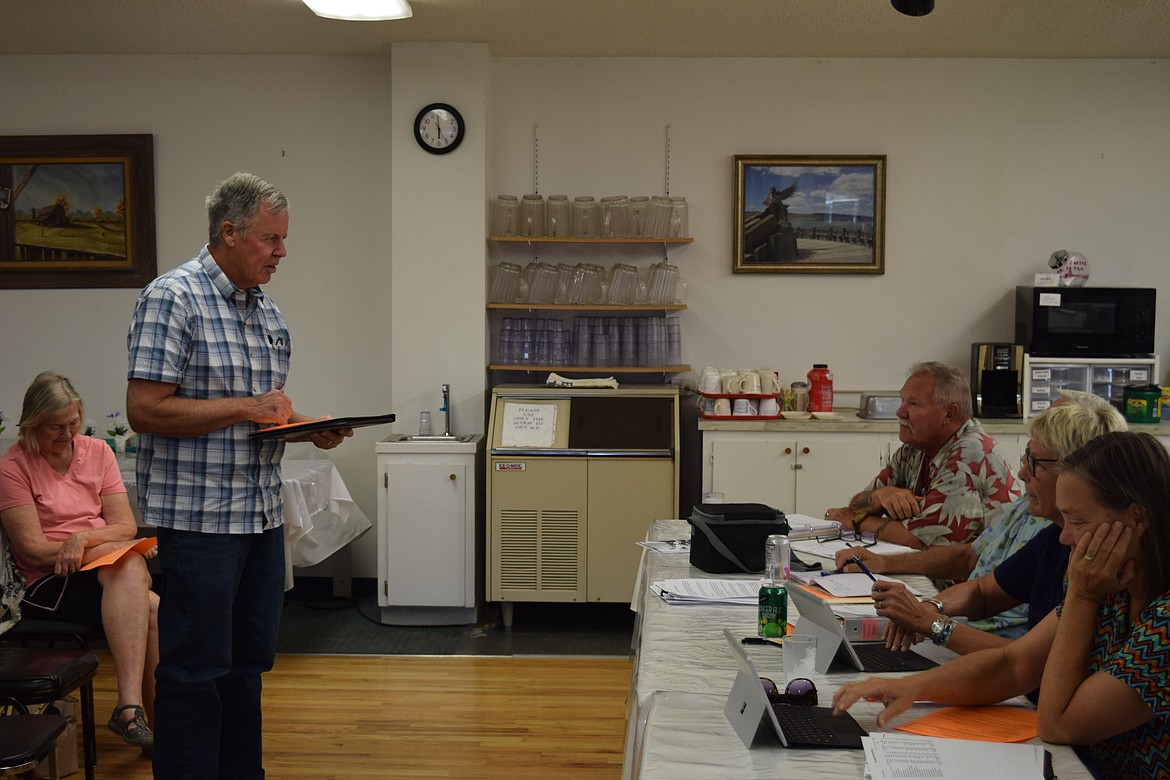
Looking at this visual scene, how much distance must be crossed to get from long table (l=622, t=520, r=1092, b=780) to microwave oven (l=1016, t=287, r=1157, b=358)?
10.5 ft

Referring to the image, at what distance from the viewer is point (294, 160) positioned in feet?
18.3

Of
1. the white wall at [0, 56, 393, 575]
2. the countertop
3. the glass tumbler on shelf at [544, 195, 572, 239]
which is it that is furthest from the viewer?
the white wall at [0, 56, 393, 575]

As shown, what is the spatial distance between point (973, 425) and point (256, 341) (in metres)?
2.28

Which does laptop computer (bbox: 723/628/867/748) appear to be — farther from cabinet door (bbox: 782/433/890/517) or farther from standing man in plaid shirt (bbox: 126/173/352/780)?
cabinet door (bbox: 782/433/890/517)

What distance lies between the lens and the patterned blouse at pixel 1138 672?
1.57 meters

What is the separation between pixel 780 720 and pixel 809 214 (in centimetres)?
412

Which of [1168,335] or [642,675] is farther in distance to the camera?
[1168,335]

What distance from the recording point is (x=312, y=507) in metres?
4.66

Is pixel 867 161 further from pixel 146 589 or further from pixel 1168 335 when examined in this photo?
pixel 146 589

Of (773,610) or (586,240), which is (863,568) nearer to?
(773,610)

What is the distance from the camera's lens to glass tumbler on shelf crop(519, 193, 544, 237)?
5.32 m

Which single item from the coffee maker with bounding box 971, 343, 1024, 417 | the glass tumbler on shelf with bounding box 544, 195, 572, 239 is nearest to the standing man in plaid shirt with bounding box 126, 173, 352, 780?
the glass tumbler on shelf with bounding box 544, 195, 572, 239

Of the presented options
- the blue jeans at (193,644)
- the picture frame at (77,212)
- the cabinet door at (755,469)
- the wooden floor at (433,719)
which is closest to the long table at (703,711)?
the blue jeans at (193,644)

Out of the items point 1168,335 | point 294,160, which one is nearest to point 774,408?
point 1168,335
